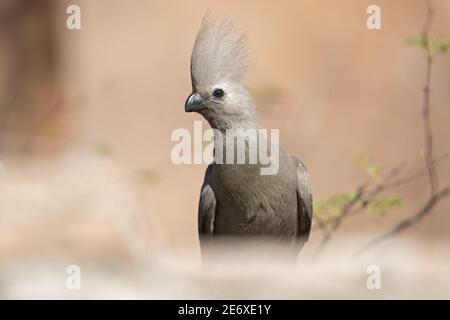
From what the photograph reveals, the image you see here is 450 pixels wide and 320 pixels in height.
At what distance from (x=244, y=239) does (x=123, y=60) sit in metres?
5.97

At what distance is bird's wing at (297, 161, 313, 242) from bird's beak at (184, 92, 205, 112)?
80 centimetres

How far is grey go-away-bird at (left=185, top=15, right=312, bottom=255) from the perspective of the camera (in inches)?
177

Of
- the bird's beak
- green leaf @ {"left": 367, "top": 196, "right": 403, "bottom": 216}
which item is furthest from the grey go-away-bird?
green leaf @ {"left": 367, "top": 196, "right": 403, "bottom": 216}

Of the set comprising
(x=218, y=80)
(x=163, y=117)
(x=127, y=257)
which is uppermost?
(x=218, y=80)

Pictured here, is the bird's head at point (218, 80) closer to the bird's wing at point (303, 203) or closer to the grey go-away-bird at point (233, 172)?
the grey go-away-bird at point (233, 172)

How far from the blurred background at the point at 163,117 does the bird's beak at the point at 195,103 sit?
2094 millimetres

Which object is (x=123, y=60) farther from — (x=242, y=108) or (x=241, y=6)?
(x=242, y=108)

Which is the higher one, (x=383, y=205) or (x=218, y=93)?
(x=218, y=93)

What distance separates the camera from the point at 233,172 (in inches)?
181

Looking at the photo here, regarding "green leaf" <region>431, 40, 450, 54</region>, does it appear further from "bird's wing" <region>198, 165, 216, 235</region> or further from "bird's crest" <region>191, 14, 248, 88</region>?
"bird's wing" <region>198, 165, 216, 235</region>

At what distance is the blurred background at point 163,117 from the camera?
294 inches

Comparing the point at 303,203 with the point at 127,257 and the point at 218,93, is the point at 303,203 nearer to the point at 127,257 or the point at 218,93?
the point at 218,93

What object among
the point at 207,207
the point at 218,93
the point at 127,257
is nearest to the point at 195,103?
the point at 218,93

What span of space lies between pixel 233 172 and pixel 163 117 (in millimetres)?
5462
